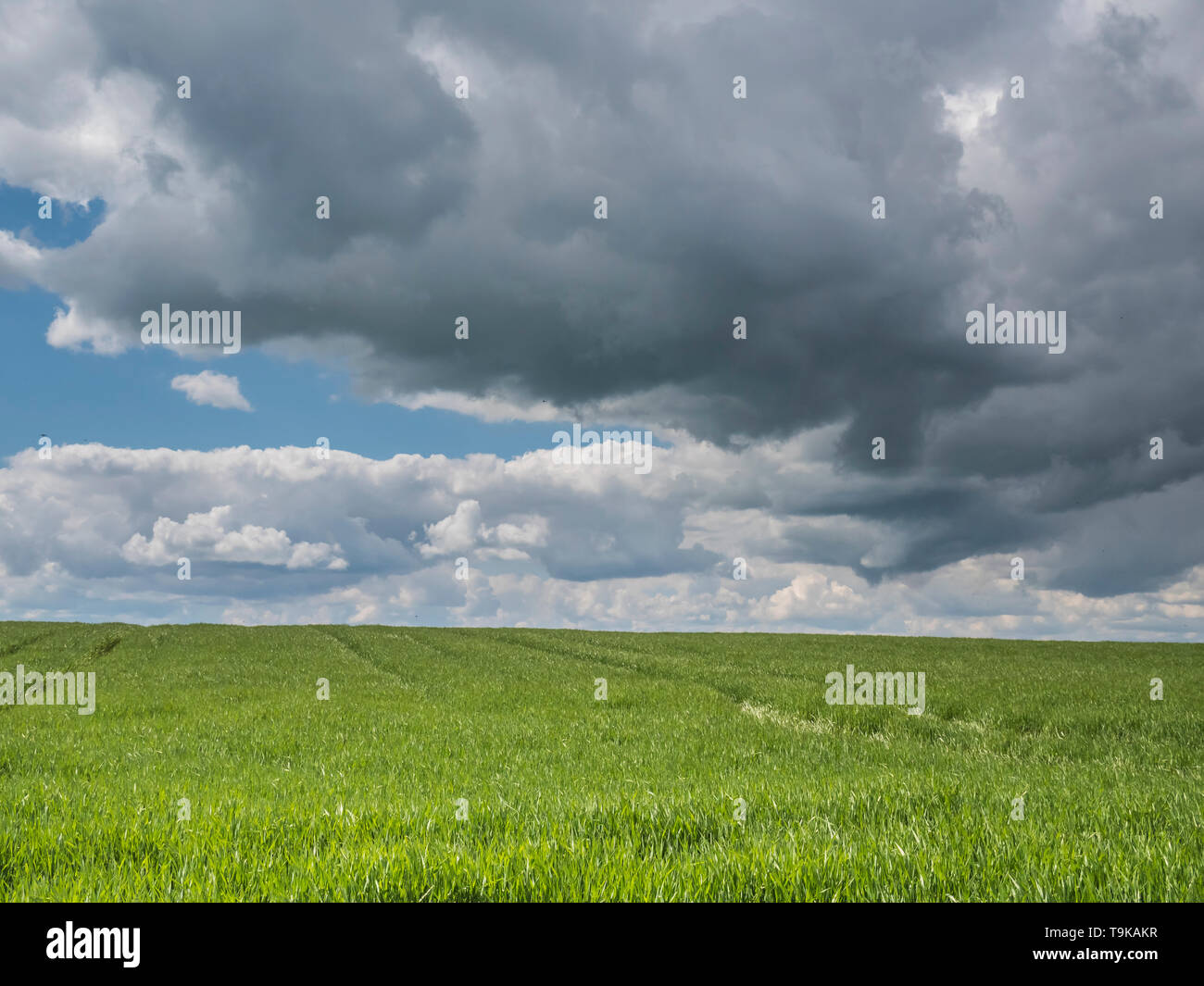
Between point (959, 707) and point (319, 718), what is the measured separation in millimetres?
16023

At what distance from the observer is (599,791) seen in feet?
31.2

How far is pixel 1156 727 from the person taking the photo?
17.2 m

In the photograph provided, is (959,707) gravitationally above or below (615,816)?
below

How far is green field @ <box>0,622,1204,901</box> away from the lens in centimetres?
544

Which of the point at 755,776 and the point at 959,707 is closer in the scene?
the point at 755,776

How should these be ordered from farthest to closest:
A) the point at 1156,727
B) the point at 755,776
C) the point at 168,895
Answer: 1. the point at 1156,727
2. the point at 755,776
3. the point at 168,895

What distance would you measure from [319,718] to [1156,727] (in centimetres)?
1900

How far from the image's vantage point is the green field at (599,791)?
5.44 meters
